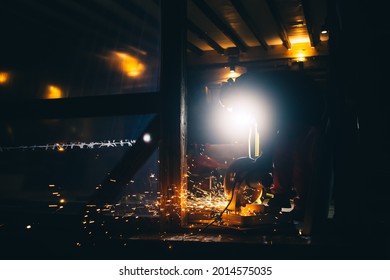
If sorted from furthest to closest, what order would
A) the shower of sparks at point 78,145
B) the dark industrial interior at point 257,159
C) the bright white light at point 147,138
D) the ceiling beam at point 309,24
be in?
the shower of sparks at point 78,145, the ceiling beam at point 309,24, the bright white light at point 147,138, the dark industrial interior at point 257,159

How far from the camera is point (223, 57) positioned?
404 inches

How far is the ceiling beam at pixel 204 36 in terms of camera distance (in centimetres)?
779

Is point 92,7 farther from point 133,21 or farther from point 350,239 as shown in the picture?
point 350,239

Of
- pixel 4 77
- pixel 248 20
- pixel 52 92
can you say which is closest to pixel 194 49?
pixel 248 20

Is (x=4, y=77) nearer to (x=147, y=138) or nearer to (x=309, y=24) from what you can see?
(x=147, y=138)

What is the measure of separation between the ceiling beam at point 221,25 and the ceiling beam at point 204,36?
25.2 inches

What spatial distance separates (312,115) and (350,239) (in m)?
1.74

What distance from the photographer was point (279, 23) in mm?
7430

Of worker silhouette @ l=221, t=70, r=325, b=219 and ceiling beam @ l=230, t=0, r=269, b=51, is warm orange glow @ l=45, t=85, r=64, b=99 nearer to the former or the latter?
ceiling beam @ l=230, t=0, r=269, b=51

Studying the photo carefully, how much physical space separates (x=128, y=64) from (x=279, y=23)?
738 cm

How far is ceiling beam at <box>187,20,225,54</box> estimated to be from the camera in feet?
25.5

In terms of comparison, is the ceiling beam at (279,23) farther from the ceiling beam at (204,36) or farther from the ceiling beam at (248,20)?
the ceiling beam at (204,36)

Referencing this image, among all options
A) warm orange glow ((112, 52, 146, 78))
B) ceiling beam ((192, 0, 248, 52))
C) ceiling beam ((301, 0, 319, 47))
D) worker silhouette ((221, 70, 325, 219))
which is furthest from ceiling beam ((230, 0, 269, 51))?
Answer: warm orange glow ((112, 52, 146, 78))

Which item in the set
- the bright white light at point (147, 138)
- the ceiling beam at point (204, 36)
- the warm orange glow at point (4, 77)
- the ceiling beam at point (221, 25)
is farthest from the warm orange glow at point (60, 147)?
the bright white light at point (147, 138)
